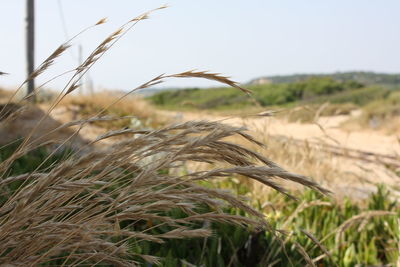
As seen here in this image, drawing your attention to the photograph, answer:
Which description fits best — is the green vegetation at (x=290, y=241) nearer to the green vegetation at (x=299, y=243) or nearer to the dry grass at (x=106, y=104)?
the green vegetation at (x=299, y=243)

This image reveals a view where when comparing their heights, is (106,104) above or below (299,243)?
below

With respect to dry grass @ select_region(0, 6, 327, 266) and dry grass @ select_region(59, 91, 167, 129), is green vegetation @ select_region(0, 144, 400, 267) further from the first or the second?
dry grass @ select_region(59, 91, 167, 129)

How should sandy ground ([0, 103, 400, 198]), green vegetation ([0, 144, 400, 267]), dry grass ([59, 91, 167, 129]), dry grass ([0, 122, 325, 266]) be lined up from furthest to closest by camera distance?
dry grass ([59, 91, 167, 129]) → sandy ground ([0, 103, 400, 198]) → green vegetation ([0, 144, 400, 267]) → dry grass ([0, 122, 325, 266])

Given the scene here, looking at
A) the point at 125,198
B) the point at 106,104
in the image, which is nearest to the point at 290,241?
the point at 125,198

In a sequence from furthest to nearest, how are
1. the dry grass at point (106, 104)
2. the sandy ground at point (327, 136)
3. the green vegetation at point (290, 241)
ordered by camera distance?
the dry grass at point (106, 104), the sandy ground at point (327, 136), the green vegetation at point (290, 241)

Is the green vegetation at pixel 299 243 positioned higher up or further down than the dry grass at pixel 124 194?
further down

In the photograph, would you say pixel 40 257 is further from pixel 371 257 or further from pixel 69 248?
pixel 371 257

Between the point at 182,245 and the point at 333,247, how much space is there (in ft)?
3.02

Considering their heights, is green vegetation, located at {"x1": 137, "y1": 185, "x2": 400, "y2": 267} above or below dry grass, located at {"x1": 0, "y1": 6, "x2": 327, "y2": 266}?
below

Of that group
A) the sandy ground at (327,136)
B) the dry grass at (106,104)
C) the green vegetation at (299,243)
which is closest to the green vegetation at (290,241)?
the green vegetation at (299,243)

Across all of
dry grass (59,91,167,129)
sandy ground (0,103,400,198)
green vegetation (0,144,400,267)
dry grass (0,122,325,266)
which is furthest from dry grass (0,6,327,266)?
dry grass (59,91,167,129)

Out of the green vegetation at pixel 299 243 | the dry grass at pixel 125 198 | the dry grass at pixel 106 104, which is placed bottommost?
the dry grass at pixel 106 104

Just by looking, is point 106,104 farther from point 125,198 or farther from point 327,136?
point 125,198

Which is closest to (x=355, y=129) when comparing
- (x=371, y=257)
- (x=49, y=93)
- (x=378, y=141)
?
(x=378, y=141)
